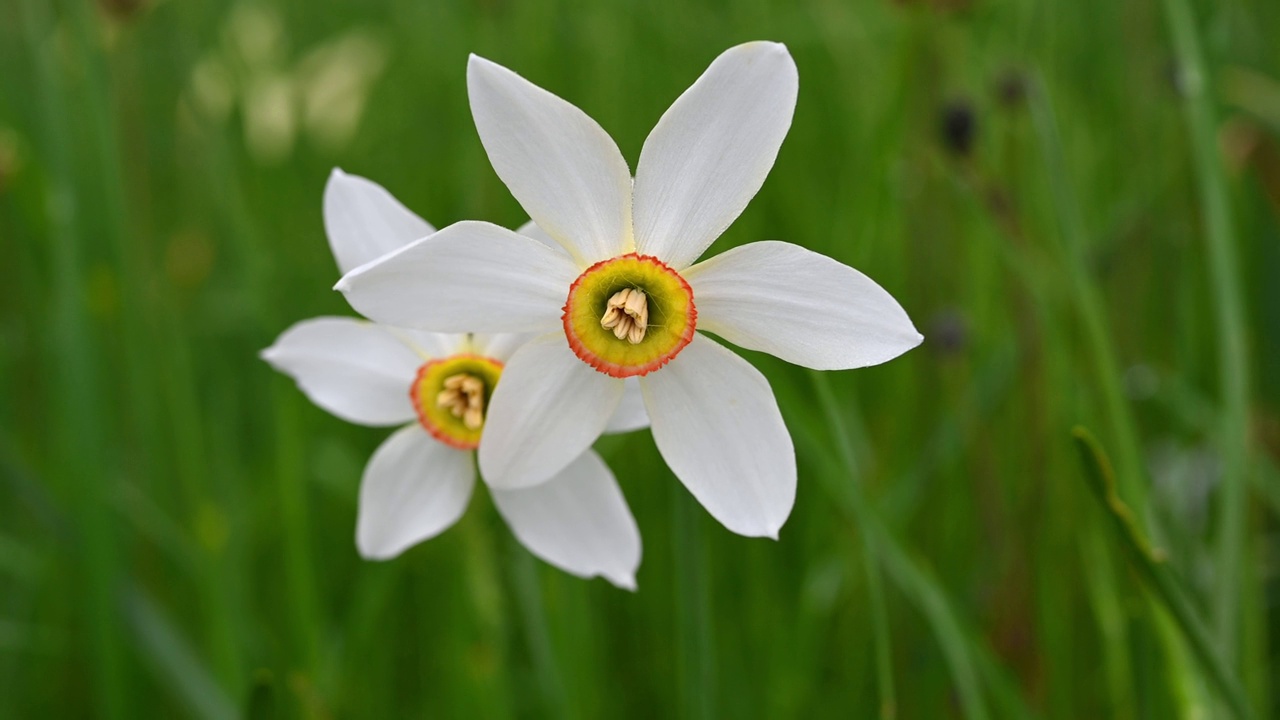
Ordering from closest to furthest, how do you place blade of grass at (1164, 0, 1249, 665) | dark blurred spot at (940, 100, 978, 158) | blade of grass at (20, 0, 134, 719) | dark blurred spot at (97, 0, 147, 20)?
blade of grass at (1164, 0, 1249, 665) < blade of grass at (20, 0, 134, 719) < dark blurred spot at (940, 100, 978, 158) < dark blurred spot at (97, 0, 147, 20)

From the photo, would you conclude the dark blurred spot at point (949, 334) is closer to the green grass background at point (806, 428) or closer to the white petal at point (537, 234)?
the green grass background at point (806, 428)

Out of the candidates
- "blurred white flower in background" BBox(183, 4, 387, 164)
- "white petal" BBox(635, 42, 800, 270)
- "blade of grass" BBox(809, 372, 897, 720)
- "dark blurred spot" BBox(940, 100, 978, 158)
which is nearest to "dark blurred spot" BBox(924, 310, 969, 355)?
"dark blurred spot" BBox(940, 100, 978, 158)

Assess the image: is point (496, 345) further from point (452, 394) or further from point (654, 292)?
point (654, 292)

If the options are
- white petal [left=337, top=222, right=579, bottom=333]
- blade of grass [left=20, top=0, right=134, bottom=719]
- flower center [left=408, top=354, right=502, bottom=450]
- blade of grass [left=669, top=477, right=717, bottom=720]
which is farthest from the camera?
blade of grass [left=20, top=0, right=134, bottom=719]

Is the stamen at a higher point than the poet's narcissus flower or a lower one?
lower

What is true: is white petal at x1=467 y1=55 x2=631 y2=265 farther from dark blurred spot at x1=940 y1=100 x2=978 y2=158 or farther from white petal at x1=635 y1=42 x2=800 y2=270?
→ dark blurred spot at x1=940 y1=100 x2=978 y2=158

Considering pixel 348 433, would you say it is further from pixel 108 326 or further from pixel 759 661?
pixel 759 661

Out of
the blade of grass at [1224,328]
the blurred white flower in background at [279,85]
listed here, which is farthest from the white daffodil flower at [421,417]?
the blurred white flower in background at [279,85]
